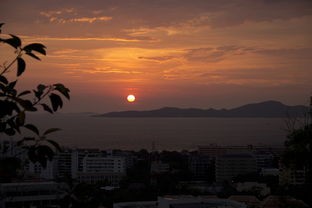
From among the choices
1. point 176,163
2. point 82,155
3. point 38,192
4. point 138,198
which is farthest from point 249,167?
point 38,192

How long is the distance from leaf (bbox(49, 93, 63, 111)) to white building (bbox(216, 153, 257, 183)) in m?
14.6

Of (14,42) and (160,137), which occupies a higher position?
(160,137)

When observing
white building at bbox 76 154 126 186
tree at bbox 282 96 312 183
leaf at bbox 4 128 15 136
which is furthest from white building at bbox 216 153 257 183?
leaf at bbox 4 128 15 136

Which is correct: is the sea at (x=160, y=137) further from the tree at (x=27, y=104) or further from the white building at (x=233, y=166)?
the tree at (x=27, y=104)

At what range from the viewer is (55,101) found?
2.25 ft

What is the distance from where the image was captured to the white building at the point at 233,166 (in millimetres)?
15709

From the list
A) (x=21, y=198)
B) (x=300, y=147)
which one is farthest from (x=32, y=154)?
(x=300, y=147)

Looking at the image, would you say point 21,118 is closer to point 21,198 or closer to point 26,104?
point 26,104

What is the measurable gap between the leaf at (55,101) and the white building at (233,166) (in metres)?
14.6

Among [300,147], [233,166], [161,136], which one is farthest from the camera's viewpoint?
[161,136]

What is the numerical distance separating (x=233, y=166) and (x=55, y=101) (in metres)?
16.1

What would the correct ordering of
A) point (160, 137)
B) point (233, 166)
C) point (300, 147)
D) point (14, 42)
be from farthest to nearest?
point (160, 137)
point (233, 166)
point (300, 147)
point (14, 42)

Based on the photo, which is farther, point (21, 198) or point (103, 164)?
point (103, 164)

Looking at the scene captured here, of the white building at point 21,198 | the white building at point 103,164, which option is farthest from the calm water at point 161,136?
the white building at point 21,198
